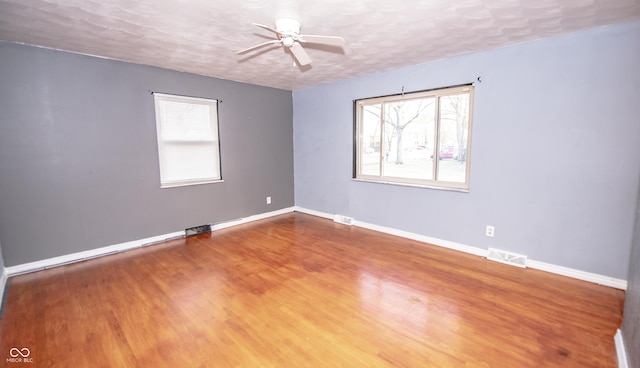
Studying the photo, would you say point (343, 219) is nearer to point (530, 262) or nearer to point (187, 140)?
point (530, 262)

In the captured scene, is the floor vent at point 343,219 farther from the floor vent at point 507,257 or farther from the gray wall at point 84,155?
the floor vent at point 507,257

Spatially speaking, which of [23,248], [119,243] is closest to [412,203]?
[119,243]

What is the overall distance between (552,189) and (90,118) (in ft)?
17.4

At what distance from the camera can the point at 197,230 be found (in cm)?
434

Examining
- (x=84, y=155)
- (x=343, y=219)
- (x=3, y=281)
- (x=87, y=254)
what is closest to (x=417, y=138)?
(x=343, y=219)

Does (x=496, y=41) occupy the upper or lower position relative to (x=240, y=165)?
upper

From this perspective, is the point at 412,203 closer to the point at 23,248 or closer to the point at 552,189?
the point at 552,189

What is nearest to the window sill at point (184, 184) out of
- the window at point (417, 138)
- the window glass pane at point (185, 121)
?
the window glass pane at point (185, 121)

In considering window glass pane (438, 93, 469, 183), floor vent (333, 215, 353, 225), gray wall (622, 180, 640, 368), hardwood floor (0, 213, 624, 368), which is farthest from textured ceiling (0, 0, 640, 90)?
floor vent (333, 215, 353, 225)

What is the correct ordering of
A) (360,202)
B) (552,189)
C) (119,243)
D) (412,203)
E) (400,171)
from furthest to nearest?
(360,202) → (400,171) → (412,203) → (119,243) → (552,189)

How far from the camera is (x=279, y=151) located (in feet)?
17.9

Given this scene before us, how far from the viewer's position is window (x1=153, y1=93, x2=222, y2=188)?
398cm

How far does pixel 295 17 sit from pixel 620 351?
333cm

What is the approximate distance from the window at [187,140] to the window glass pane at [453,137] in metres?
3.43
